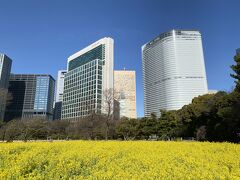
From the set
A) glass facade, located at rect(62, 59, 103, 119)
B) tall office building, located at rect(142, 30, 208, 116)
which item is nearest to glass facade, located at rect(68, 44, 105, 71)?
glass facade, located at rect(62, 59, 103, 119)

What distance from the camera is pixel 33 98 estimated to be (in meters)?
183

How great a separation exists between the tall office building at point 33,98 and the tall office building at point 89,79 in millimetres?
46508

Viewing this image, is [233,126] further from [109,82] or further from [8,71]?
[8,71]

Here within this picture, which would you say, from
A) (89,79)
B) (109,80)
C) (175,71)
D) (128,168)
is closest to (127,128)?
(128,168)

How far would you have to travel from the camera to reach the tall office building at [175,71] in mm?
155375

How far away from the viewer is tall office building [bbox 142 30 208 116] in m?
155

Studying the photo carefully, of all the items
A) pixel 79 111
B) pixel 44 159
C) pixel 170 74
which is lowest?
pixel 44 159

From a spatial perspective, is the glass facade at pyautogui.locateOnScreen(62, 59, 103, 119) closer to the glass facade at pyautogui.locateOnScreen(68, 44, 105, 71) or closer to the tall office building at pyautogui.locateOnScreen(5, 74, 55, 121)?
the glass facade at pyautogui.locateOnScreen(68, 44, 105, 71)

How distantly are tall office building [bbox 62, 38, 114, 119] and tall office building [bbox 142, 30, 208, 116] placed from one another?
5457 centimetres

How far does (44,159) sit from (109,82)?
119 m

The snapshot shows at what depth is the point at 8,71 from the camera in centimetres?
16188

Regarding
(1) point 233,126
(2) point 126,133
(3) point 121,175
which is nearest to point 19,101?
(2) point 126,133

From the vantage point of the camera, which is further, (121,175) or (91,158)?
(91,158)

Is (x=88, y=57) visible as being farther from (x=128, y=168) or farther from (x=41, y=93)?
(x=128, y=168)
